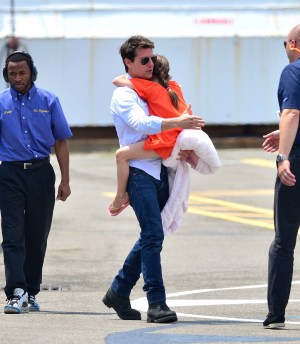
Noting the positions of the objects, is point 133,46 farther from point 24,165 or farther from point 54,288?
point 54,288

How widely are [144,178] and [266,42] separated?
18.8m

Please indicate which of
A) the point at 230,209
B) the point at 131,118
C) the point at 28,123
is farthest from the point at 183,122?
Answer: the point at 230,209

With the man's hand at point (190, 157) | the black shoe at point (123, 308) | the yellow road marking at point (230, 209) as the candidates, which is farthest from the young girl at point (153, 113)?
the yellow road marking at point (230, 209)

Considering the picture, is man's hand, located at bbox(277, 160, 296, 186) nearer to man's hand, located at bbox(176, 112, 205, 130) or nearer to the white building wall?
man's hand, located at bbox(176, 112, 205, 130)

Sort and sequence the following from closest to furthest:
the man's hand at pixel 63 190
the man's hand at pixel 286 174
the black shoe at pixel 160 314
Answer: the man's hand at pixel 286 174 → the black shoe at pixel 160 314 → the man's hand at pixel 63 190

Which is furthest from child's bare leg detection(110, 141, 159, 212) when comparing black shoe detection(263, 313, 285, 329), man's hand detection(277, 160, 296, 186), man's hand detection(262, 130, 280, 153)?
black shoe detection(263, 313, 285, 329)

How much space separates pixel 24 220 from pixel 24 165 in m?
0.39

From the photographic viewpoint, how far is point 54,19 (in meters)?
27.1

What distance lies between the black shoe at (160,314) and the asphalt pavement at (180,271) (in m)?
0.06

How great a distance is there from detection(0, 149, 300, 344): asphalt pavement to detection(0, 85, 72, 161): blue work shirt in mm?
1114

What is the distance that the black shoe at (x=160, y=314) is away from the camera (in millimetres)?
8531

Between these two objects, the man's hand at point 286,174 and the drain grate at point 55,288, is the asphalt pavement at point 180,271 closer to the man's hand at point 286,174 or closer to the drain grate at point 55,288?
the drain grate at point 55,288

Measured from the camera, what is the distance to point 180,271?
11.7m

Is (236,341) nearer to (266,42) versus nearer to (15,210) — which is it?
(15,210)
